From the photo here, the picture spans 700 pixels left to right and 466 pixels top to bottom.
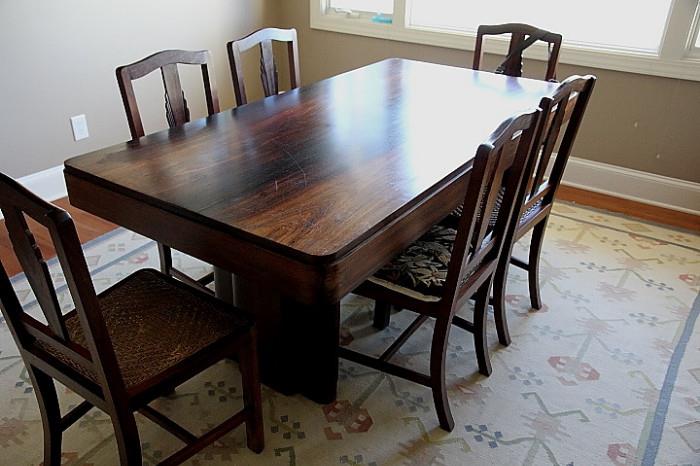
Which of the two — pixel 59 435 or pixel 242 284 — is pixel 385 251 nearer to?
pixel 242 284

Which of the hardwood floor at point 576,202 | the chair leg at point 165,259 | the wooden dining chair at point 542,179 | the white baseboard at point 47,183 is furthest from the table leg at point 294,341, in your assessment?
the white baseboard at point 47,183

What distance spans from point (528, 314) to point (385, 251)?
1156 mm

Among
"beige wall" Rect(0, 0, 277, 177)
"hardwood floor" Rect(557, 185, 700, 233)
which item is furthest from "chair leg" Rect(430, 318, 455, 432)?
"beige wall" Rect(0, 0, 277, 177)

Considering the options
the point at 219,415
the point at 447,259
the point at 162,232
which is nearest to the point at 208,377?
the point at 219,415

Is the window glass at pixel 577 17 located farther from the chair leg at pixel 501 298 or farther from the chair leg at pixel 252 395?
the chair leg at pixel 252 395

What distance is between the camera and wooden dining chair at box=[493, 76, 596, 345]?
172cm

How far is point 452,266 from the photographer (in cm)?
154

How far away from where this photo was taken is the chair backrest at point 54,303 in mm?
996

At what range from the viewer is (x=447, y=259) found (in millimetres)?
1732

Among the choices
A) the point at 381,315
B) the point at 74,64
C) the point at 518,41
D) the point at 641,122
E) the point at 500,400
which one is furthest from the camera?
the point at 641,122

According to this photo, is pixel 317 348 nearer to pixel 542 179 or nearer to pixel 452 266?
pixel 452 266

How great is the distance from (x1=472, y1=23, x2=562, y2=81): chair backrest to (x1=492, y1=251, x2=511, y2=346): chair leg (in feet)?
3.46

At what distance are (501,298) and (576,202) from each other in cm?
142

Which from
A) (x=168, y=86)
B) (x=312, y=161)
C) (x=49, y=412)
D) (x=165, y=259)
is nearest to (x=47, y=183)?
(x=165, y=259)
